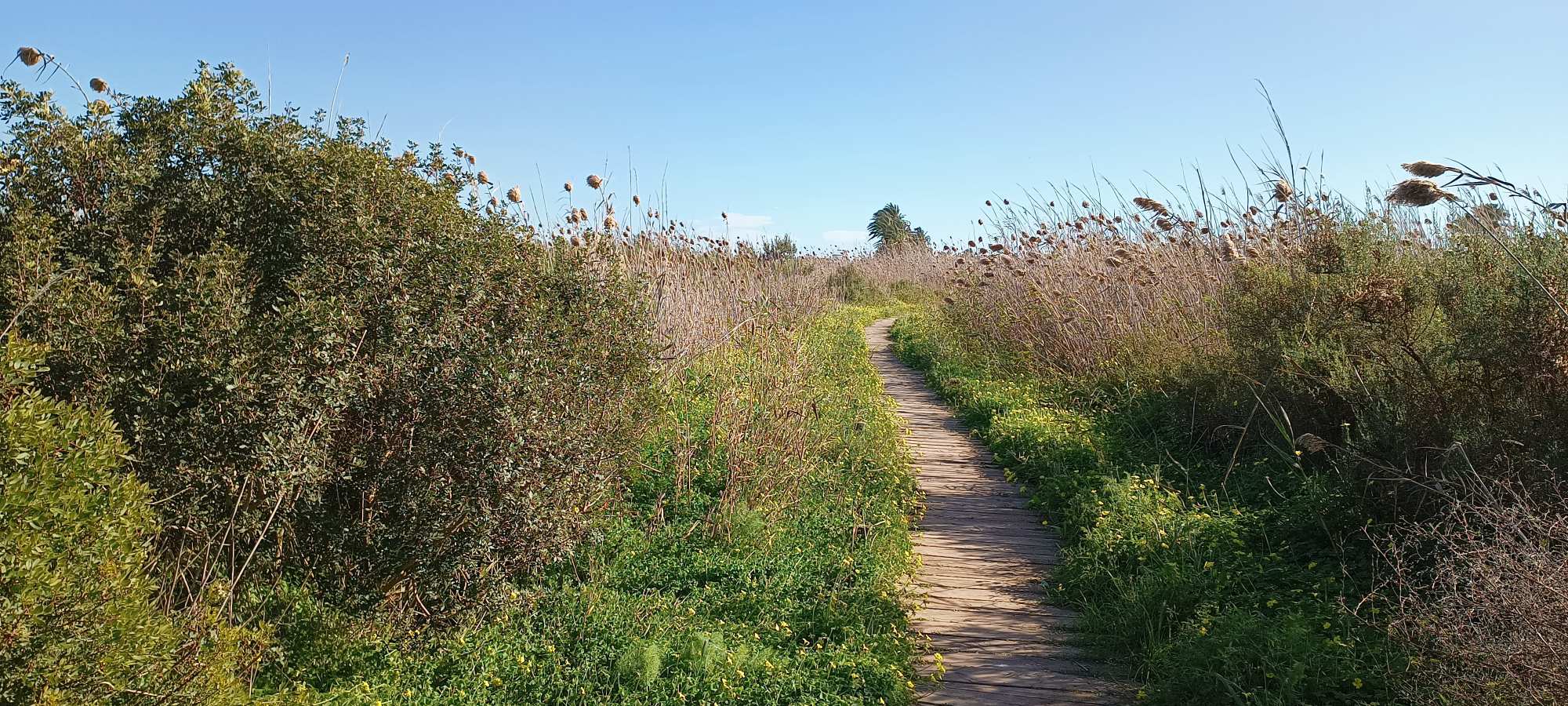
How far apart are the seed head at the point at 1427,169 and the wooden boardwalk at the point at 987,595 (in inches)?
93.9

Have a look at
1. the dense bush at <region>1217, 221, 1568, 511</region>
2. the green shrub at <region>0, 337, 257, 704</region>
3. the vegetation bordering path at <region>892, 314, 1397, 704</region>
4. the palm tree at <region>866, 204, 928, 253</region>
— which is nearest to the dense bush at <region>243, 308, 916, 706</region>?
the green shrub at <region>0, 337, 257, 704</region>

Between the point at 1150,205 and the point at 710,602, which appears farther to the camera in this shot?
the point at 1150,205

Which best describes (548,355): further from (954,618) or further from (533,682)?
(954,618)

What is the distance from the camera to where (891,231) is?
33.0 metres

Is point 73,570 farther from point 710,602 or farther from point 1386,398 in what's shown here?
point 1386,398

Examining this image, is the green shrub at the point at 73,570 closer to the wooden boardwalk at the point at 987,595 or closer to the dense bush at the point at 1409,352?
the wooden boardwalk at the point at 987,595

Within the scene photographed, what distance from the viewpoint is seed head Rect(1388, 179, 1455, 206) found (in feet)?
11.7

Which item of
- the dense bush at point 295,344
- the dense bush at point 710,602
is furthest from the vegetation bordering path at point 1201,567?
the dense bush at point 295,344

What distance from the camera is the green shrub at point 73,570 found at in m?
2.13

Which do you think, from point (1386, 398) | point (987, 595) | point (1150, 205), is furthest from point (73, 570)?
point (1150, 205)

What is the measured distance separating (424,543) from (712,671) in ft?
3.98

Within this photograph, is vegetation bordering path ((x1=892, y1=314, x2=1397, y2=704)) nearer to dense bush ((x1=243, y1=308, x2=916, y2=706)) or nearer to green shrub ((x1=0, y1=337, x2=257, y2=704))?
dense bush ((x1=243, y1=308, x2=916, y2=706))

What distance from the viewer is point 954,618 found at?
442 cm

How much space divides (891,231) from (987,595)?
95.1 feet
